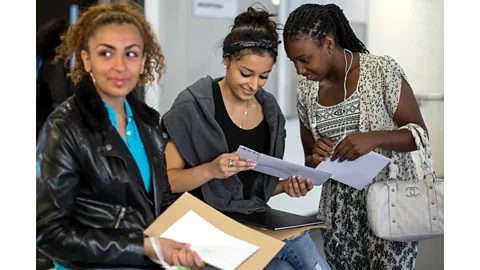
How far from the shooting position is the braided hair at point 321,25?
2.29 meters

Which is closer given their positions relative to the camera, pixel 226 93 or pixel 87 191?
pixel 87 191

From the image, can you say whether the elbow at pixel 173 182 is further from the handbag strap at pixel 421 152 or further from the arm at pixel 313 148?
the handbag strap at pixel 421 152

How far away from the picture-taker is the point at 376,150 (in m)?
2.44

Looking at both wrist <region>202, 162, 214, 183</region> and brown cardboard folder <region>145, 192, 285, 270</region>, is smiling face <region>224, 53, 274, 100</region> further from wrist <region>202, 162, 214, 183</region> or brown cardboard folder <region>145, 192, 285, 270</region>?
brown cardboard folder <region>145, 192, 285, 270</region>

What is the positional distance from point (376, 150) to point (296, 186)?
0.35 m

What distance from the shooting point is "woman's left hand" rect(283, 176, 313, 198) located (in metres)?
2.30

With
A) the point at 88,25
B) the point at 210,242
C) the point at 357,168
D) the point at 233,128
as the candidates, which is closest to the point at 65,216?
the point at 210,242

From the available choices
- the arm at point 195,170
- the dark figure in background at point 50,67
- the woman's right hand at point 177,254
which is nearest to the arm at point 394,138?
the arm at point 195,170

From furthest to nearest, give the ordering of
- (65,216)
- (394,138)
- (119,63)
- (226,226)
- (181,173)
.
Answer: (394,138)
(181,173)
(226,226)
(119,63)
(65,216)

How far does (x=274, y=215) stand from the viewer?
227 cm

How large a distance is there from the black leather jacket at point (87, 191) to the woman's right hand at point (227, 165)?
32 centimetres

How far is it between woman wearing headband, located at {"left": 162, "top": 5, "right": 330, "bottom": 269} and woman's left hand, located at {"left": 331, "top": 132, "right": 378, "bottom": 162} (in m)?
0.20

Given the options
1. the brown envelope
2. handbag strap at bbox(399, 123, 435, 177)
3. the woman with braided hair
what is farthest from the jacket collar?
handbag strap at bbox(399, 123, 435, 177)

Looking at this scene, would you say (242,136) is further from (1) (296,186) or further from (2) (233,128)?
(1) (296,186)
